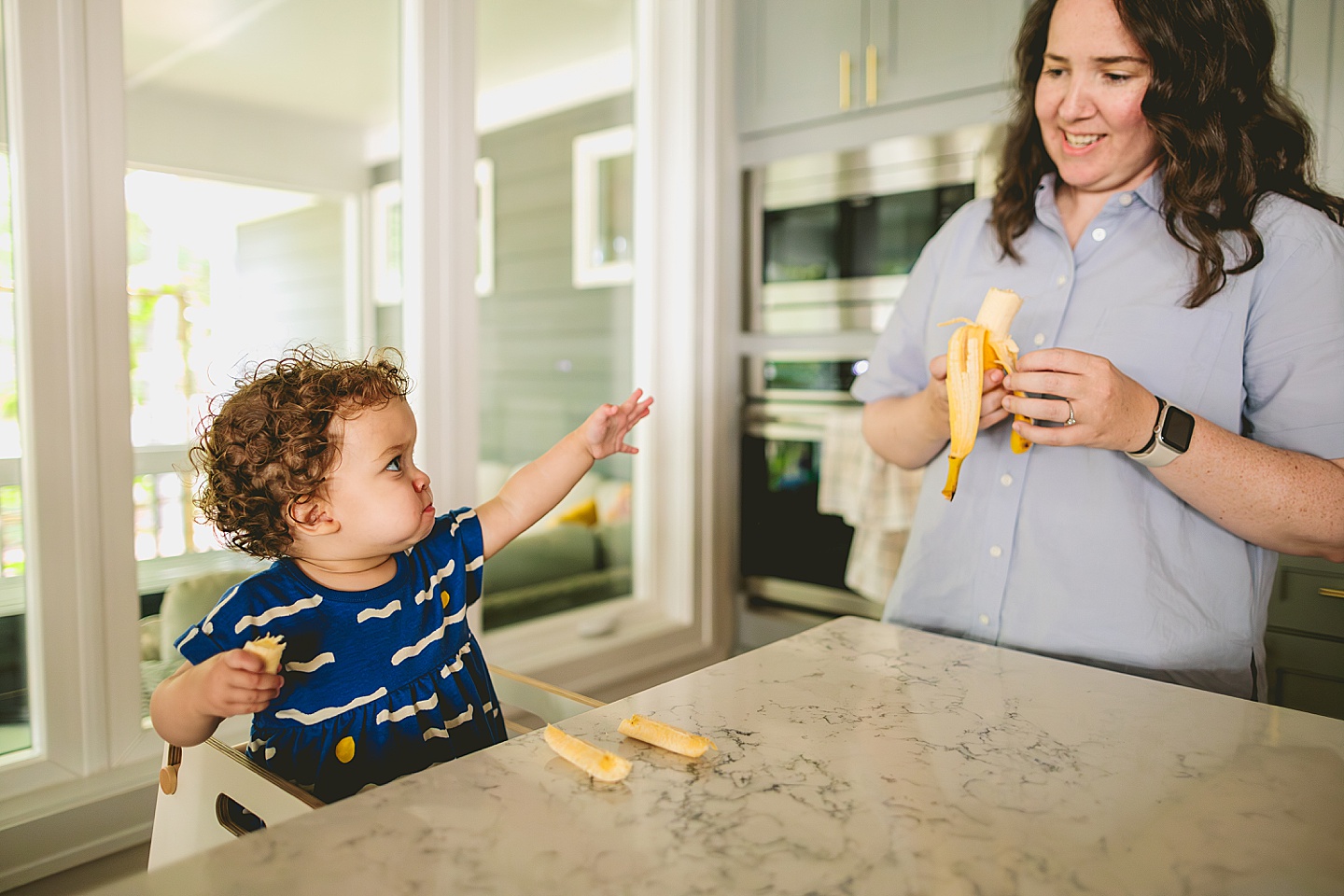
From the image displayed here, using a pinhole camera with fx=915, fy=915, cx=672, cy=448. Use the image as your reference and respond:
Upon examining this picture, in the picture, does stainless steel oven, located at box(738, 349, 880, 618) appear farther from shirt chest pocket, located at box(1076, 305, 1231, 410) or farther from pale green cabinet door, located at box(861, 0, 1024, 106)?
shirt chest pocket, located at box(1076, 305, 1231, 410)

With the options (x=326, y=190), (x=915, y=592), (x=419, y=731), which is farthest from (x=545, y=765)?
(x=326, y=190)

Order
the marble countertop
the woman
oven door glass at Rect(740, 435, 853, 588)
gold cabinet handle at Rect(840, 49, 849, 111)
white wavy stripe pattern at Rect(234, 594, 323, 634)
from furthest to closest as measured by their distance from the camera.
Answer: oven door glass at Rect(740, 435, 853, 588), gold cabinet handle at Rect(840, 49, 849, 111), the woman, white wavy stripe pattern at Rect(234, 594, 323, 634), the marble countertop

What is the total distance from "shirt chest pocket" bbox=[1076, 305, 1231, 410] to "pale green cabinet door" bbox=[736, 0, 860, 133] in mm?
1345

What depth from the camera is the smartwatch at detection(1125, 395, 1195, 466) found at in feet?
3.35

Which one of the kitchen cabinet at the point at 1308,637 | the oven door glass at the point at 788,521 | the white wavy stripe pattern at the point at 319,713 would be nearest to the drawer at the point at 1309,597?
the kitchen cabinet at the point at 1308,637

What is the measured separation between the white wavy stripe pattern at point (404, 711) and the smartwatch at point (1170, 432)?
2.86 feet

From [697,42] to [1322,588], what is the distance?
1.96 m

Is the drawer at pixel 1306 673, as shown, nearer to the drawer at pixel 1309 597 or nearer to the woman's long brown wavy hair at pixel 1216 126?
the drawer at pixel 1309 597

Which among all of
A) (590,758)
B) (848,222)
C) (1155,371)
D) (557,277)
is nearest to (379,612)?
(590,758)

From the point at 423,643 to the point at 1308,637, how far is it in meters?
1.64

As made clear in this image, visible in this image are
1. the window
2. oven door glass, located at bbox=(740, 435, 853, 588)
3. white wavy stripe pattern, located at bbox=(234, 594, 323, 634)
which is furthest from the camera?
oven door glass, located at bbox=(740, 435, 853, 588)

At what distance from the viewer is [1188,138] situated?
1143mm

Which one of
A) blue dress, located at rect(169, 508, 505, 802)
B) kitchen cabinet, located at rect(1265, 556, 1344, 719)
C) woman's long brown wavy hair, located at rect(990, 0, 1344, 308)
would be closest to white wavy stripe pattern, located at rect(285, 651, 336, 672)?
blue dress, located at rect(169, 508, 505, 802)

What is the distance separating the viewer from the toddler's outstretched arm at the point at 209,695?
79 cm
